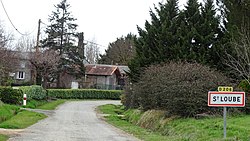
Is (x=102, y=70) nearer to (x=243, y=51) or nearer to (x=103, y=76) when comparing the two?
(x=103, y=76)

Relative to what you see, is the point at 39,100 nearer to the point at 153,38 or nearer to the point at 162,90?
the point at 153,38

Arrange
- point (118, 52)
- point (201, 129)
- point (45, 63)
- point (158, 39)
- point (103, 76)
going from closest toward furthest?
point (201, 129) → point (158, 39) → point (45, 63) → point (103, 76) → point (118, 52)

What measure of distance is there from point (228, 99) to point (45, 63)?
5399cm

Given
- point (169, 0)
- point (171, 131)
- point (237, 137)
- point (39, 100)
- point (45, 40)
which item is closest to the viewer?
point (237, 137)

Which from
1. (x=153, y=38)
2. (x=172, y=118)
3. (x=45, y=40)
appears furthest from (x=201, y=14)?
(x=45, y=40)

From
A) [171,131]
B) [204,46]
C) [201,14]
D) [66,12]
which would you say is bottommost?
[171,131]

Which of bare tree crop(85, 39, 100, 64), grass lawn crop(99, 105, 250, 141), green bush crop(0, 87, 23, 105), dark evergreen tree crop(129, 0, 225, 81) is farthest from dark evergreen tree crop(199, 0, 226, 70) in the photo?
bare tree crop(85, 39, 100, 64)

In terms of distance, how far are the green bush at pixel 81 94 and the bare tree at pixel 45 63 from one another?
4859 mm

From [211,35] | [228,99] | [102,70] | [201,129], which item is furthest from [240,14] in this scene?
[102,70]

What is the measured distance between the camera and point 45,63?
63.8 m

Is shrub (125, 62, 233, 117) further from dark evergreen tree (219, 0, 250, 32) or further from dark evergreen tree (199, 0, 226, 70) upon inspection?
dark evergreen tree (199, 0, 226, 70)

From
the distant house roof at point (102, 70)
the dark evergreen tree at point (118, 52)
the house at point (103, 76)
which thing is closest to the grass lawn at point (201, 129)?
the house at point (103, 76)

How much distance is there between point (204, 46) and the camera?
31.4 metres

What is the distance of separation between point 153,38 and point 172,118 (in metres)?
16.5
